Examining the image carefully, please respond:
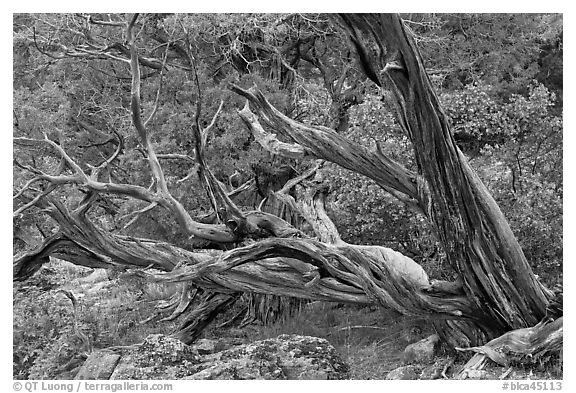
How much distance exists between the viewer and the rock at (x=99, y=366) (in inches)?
311

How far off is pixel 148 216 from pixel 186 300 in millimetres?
1562

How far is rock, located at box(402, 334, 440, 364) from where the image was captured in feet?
26.6

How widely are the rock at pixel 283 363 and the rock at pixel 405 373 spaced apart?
1.72 ft

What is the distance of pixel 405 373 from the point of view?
7.68 metres

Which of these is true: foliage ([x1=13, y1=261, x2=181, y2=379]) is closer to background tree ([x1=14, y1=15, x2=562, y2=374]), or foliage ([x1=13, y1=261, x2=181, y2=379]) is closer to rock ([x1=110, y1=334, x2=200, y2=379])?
background tree ([x1=14, y1=15, x2=562, y2=374])

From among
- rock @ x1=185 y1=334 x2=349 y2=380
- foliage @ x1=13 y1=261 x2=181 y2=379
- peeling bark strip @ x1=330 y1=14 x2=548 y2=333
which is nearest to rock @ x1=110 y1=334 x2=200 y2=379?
rock @ x1=185 y1=334 x2=349 y2=380

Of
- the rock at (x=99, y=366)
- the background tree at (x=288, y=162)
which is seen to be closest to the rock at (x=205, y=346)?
the background tree at (x=288, y=162)

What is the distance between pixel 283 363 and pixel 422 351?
1.72 metres

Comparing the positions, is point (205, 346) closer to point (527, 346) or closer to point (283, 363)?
point (283, 363)

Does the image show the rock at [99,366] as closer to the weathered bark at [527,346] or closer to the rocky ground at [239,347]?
the rocky ground at [239,347]

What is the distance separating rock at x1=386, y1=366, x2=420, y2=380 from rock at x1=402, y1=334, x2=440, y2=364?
314 mm

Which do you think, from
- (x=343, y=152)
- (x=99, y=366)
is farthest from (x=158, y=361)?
(x=343, y=152)

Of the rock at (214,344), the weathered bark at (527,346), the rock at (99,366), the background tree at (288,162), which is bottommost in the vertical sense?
the rock at (214,344)

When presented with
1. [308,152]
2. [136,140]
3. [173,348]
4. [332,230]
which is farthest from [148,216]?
[308,152]
